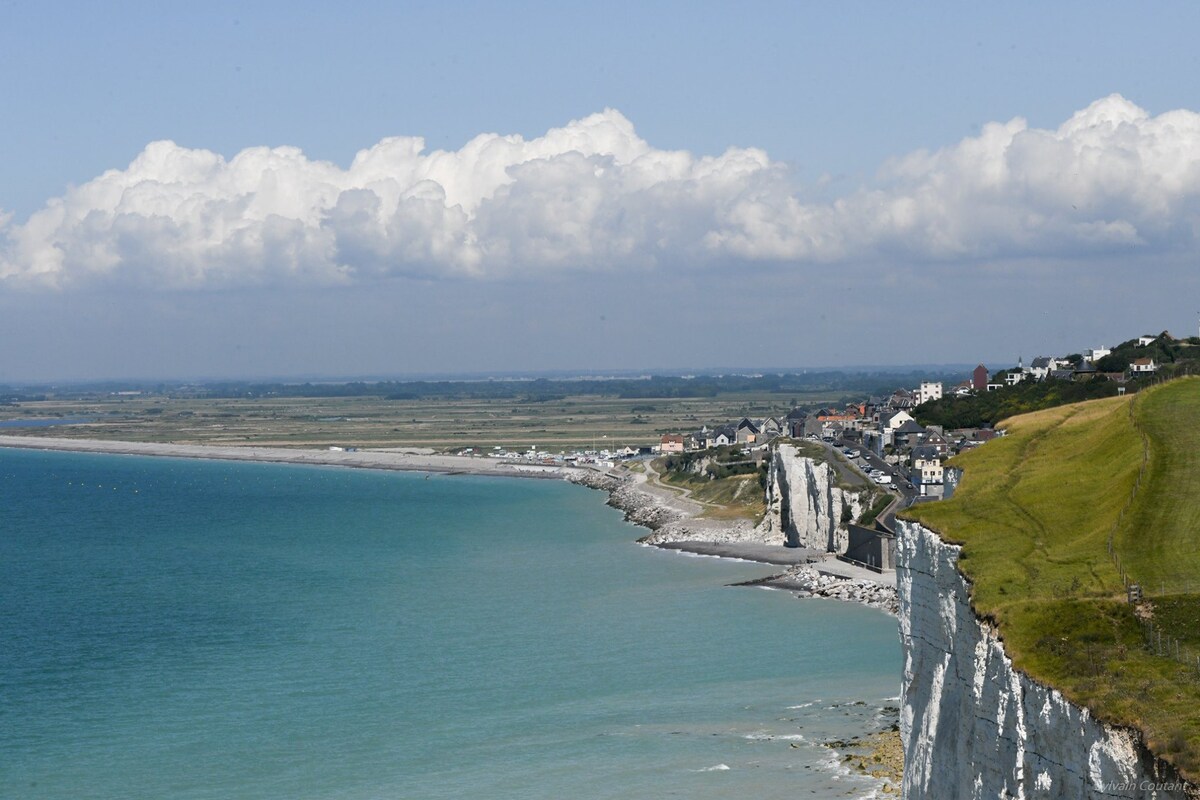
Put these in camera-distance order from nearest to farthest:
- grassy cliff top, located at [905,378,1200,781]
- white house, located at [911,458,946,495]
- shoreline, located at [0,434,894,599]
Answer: grassy cliff top, located at [905,378,1200,781]
shoreline, located at [0,434,894,599]
white house, located at [911,458,946,495]

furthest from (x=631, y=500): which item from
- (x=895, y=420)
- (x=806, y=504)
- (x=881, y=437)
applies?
(x=806, y=504)

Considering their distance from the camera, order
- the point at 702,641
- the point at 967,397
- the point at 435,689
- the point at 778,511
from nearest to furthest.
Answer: the point at 435,689, the point at 702,641, the point at 778,511, the point at 967,397

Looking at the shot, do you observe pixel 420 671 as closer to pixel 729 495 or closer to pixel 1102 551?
pixel 1102 551

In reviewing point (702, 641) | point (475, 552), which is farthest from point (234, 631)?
point (475, 552)

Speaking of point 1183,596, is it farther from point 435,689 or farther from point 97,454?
point 97,454

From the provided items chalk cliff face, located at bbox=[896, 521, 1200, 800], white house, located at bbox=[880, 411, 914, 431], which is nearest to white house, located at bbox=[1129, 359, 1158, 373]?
white house, located at bbox=[880, 411, 914, 431]

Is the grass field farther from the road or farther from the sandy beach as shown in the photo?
the sandy beach
